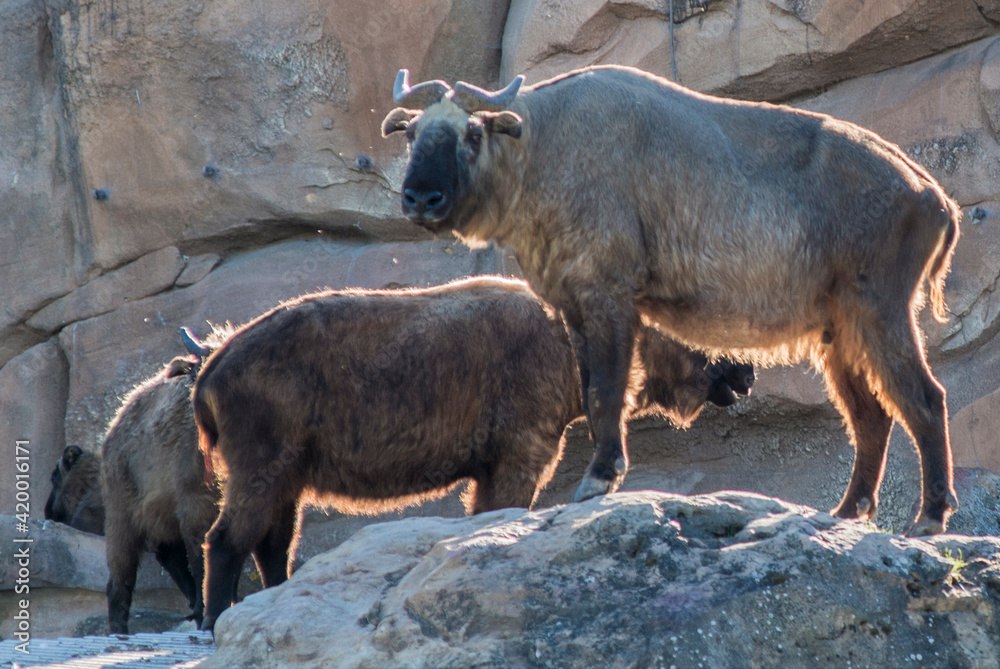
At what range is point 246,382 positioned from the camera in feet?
17.9

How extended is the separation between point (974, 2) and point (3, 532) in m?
7.61

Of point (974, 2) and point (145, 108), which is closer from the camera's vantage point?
point (974, 2)

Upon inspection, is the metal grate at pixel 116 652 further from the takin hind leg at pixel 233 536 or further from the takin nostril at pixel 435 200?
the takin nostril at pixel 435 200

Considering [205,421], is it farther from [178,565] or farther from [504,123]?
[178,565]

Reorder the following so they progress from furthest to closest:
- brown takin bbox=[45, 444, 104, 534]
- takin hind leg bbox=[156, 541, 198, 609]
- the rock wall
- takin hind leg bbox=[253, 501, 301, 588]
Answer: brown takin bbox=[45, 444, 104, 534]
the rock wall
takin hind leg bbox=[156, 541, 198, 609]
takin hind leg bbox=[253, 501, 301, 588]

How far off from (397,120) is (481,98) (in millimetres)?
479

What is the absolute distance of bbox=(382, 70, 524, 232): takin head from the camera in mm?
4496

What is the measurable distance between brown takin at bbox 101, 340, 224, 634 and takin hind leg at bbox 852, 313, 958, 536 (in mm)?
4091

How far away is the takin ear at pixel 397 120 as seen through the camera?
4941mm

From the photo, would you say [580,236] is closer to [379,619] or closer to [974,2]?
[379,619]

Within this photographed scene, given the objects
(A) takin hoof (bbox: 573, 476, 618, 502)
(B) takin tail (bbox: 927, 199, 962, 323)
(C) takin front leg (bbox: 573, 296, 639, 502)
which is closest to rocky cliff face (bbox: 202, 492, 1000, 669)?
(A) takin hoof (bbox: 573, 476, 618, 502)

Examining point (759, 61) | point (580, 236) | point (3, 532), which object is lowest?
point (3, 532)

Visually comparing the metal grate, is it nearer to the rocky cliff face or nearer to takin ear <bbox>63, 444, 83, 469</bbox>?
the rocky cliff face


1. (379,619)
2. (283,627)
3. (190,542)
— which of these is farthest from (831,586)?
(190,542)
